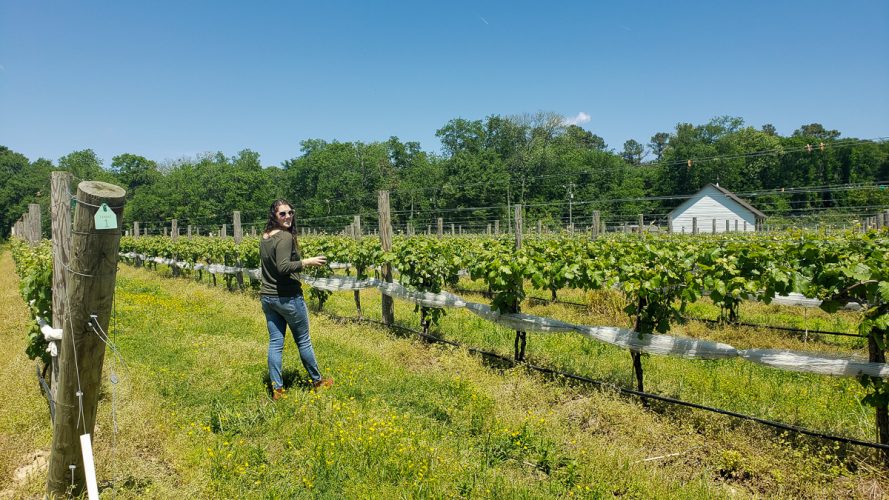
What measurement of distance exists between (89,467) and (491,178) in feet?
194

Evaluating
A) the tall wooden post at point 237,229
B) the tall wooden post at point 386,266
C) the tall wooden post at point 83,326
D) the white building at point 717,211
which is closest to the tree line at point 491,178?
the white building at point 717,211

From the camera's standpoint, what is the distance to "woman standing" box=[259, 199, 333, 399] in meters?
5.24

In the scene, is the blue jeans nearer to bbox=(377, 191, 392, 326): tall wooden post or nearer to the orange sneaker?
the orange sneaker

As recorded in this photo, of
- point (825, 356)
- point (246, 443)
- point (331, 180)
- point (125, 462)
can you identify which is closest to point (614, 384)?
point (825, 356)

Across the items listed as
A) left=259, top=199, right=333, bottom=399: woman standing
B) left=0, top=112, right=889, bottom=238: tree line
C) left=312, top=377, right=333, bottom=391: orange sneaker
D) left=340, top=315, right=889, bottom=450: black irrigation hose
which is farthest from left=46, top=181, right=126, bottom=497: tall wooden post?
left=0, top=112, right=889, bottom=238: tree line

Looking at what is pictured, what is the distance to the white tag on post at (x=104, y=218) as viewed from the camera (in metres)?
2.83

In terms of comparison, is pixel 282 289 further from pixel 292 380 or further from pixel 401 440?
pixel 401 440

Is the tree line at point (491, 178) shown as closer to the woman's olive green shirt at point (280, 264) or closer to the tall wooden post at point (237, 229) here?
the tall wooden post at point (237, 229)

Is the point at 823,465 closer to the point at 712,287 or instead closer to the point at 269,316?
the point at 712,287

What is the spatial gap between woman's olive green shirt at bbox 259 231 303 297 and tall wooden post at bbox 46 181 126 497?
7.00 ft

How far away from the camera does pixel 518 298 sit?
6.83 meters

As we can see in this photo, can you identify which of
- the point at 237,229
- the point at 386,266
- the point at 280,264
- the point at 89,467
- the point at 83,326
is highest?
the point at 237,229

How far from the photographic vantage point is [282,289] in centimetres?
529

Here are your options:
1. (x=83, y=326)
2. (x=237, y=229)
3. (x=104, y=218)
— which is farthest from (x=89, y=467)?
(x=237, y=229)
